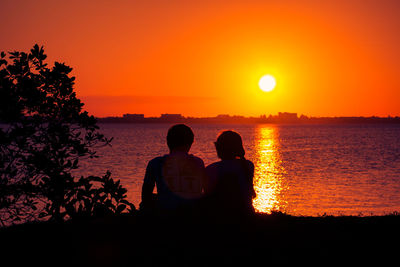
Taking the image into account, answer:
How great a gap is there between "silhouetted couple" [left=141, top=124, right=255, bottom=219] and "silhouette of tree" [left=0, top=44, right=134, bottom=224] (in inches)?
113

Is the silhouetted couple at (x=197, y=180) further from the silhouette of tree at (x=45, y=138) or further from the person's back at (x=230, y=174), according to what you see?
the silhouette of tree at (x=45, y=138)

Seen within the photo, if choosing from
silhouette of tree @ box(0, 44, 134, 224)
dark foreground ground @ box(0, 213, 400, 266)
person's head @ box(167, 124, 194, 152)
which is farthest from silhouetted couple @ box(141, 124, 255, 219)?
silhouette of tree @ box(0, 44, 134, 224)

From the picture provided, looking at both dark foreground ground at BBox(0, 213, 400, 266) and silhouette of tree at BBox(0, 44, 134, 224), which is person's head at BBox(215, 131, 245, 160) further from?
silhouette of tree at BBox(0, 44, 134, 224)

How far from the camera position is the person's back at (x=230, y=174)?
667cm

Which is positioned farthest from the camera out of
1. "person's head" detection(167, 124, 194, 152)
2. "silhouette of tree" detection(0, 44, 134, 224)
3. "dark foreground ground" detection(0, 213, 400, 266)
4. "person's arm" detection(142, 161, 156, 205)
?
"silhouette of tree" detection(0, 44, 134, 224)

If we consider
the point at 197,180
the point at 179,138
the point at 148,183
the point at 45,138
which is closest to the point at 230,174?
the point at 197,180

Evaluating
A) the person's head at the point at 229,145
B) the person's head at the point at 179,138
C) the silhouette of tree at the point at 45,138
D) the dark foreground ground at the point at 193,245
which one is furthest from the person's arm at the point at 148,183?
the silhouette of tree at the point at 45,138

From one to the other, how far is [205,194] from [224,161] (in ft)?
2.07

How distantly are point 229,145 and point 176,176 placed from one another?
1.01 m

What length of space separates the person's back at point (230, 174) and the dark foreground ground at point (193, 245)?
50 centimetres

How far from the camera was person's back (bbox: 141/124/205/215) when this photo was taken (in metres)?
6.21

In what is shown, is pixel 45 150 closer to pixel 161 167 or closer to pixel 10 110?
pixel 10 110

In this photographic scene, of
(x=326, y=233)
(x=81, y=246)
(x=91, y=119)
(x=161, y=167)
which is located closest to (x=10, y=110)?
(x=91, y=119)

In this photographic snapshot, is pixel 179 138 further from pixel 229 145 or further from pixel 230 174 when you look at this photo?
pixel 230 174
